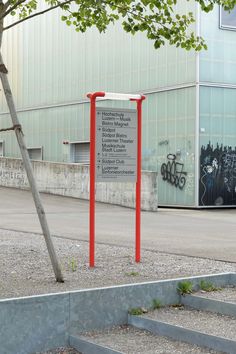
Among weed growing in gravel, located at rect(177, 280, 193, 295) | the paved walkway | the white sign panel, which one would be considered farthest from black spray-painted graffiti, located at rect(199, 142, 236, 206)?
weed growing in gravel, located at rect(177, 280, 193, 295)

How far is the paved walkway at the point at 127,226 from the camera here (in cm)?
1079

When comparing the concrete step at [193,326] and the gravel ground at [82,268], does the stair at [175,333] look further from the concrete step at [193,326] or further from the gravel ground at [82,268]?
the gravel ground at [82,268]

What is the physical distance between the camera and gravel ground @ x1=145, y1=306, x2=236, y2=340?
18.6 feet

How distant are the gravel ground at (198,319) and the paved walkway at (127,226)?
2.58 meters

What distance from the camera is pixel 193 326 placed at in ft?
19.2

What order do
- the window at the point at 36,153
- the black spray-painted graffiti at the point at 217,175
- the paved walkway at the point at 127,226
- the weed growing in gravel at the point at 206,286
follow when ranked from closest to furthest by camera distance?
the weed growing in gravel at the point at 206,286 → the paved walkway at the point at 127,226 → the black spray-painted graffiti at the point at 217,175 → the window at the point at 36,153

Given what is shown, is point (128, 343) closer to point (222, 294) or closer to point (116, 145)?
point (222, 294)

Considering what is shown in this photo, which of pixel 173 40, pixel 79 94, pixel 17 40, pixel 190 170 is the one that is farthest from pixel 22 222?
pixel 17 40

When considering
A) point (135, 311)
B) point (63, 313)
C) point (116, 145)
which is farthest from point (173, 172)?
point (63, 313)

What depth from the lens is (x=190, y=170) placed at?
78.9ft

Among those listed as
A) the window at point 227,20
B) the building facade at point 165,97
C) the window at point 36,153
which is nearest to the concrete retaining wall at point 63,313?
the building facade at point 165,97

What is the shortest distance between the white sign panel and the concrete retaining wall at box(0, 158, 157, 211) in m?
13.6

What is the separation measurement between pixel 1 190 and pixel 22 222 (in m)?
12.4

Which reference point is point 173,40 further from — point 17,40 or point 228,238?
point 17,40
